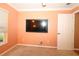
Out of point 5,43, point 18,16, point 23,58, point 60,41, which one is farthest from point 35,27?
point 23,58

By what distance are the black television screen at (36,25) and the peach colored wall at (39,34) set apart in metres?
0.16

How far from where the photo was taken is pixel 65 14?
5426 millimetres

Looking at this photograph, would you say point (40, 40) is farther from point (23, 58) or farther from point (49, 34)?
point (23, 58)

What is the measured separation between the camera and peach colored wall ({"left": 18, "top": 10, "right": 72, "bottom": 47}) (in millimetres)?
5992

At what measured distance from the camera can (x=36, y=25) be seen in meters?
6.15

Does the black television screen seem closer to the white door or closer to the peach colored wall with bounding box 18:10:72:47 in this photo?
the peach colored wall with bounding box 18:10:72:47

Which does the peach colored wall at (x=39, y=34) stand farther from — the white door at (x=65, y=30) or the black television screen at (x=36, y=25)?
the white door at (x=65, y=30)

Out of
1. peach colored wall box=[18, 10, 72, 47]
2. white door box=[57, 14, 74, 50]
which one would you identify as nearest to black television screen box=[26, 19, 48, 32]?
peach colored wall box=[18, 10, 72, 47]

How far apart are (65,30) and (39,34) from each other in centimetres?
142

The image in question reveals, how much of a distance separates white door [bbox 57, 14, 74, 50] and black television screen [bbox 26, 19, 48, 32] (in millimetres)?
899

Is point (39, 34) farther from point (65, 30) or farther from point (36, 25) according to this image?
point (65, 30)

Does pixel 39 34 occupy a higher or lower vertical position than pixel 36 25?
lower

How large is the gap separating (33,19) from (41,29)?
67 centimetres

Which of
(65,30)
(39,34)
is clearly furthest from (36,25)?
(65,30)
